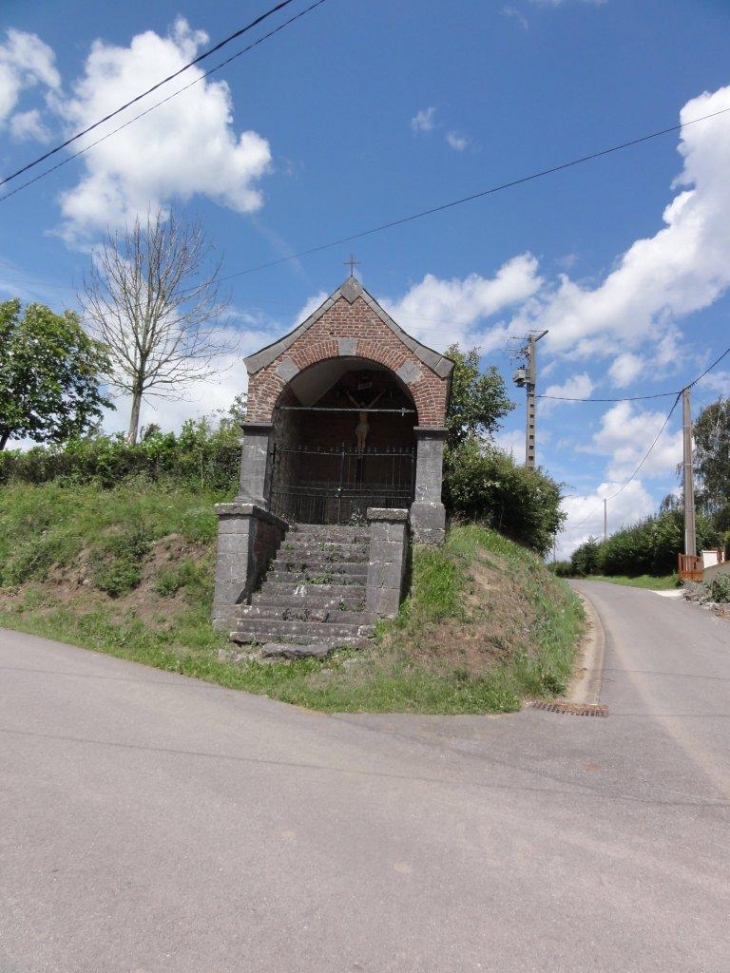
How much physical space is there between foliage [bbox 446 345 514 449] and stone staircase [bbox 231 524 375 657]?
391 inches

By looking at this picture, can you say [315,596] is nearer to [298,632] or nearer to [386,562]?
[298,632]

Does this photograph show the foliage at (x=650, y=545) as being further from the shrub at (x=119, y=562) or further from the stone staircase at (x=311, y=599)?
the shrub at (x=119, y=562)

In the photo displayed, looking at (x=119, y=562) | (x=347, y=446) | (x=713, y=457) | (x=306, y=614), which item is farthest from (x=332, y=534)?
(x=713, y=457)

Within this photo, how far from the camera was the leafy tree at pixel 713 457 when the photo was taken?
128 ft

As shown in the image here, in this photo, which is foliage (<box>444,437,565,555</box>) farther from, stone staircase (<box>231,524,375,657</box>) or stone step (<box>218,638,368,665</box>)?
stone step (<box>218,638,368,665</box>)

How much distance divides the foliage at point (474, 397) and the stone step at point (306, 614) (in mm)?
11983

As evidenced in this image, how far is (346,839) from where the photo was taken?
3.89 m

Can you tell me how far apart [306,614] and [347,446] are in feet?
21.7

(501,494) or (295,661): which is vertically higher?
(501,494)

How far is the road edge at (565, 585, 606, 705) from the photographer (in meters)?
8.59

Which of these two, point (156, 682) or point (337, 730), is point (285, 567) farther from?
point (337, 730)

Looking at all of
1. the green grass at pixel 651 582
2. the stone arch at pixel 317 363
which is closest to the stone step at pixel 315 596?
the stone arch at pixel 317 363

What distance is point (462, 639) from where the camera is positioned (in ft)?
29.3

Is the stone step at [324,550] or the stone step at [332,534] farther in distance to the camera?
the stone step at [332,534]
